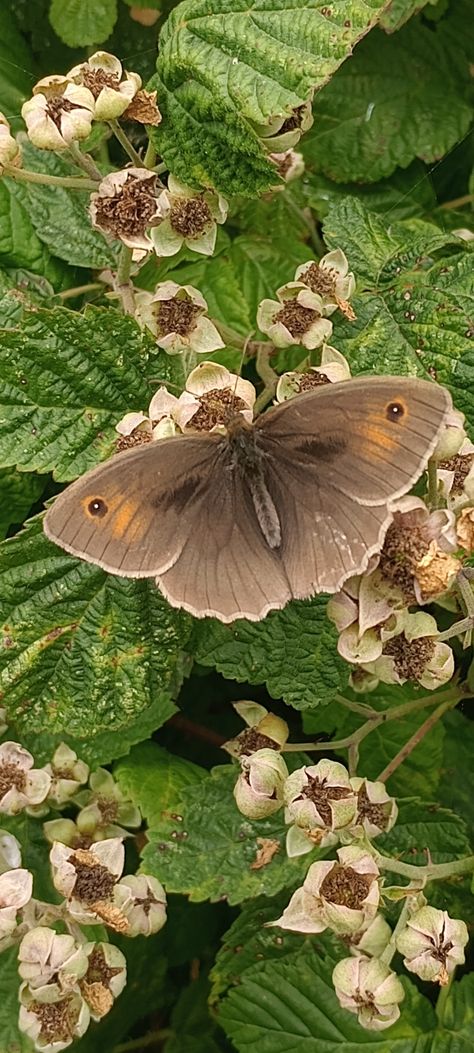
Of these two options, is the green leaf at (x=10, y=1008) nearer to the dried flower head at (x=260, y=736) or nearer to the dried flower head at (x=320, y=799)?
the dried flower head at (x=260, y=736)

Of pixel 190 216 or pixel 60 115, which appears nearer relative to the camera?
pixel 60 115

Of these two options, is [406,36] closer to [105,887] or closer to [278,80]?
[278,80]

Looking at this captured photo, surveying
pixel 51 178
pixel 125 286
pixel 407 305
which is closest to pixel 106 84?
pixel 51 178

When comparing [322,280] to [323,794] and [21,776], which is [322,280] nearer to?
[323,794]

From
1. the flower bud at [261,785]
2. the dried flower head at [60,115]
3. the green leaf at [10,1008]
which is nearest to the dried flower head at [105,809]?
the green leaf at [10,1008]

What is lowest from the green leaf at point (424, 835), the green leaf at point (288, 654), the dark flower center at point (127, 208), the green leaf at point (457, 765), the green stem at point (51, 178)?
the green leaf at point (457, 765)

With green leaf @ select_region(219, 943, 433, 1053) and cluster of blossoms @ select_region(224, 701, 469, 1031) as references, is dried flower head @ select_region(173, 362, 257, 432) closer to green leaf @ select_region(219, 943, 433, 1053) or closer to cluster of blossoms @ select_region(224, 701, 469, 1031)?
cluster of blossoms @ select_region(224, 701, 469, 1031)
